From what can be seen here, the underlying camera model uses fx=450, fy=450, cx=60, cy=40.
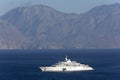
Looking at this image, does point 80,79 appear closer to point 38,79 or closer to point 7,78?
point 38,79

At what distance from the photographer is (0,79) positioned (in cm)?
18888

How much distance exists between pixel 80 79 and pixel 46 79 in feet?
46.8

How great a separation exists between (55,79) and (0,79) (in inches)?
911

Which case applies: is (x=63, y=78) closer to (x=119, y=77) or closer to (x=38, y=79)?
(x=38, y=79)

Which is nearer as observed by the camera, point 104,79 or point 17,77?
point 104,79

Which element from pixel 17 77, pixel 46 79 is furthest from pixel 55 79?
pixel 17 77

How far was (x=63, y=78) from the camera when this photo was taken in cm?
19288

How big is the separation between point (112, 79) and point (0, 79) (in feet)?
154

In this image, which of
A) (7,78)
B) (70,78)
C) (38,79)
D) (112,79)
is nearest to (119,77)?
(112,79)

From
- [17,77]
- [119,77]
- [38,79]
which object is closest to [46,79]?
[38,79]

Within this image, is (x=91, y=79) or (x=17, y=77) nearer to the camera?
(x=91, y=79)

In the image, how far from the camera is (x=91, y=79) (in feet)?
610

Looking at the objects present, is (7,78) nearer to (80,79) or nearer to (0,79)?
(0,79)

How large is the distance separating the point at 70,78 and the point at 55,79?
339 inches
